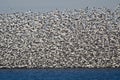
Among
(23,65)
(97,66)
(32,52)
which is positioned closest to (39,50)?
(32,52)

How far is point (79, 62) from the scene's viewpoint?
5320 inches

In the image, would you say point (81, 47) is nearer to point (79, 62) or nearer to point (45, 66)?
point (79, 62)

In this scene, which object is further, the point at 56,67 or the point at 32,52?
the point at 32,52

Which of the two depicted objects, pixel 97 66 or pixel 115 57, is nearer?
pixel 97 66

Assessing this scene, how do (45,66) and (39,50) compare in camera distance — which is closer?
(45,66)

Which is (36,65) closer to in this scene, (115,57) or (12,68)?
(12,68)

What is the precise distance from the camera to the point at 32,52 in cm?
13962

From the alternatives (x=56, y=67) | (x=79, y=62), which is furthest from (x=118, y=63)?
(x=56, y=67)

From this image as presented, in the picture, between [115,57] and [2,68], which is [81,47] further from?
[2,68]

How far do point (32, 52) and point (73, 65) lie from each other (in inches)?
644

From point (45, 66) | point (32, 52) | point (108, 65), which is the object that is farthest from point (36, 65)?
point (108, 65)

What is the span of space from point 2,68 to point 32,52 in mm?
15782

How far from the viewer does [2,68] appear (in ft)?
417

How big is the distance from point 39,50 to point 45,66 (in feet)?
42.8
